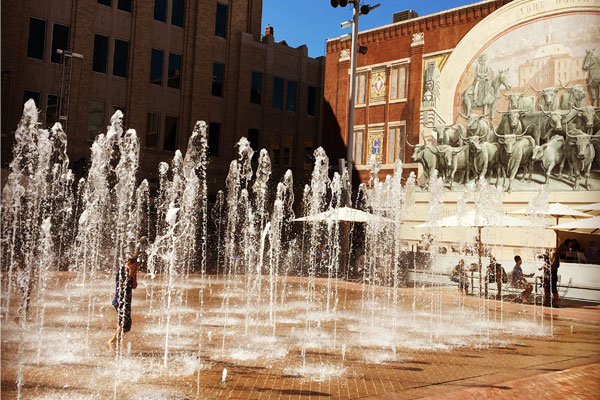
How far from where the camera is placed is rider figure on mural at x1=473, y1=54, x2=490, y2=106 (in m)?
23.4

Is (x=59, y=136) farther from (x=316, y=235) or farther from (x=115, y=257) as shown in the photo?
(x=316, y=235)

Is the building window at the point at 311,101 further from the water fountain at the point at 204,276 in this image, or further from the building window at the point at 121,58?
the building window at the point at 121,58

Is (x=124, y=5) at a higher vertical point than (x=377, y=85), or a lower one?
higher

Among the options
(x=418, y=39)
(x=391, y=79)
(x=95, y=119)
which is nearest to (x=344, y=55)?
(x=391, y=79)

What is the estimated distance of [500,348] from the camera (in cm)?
845

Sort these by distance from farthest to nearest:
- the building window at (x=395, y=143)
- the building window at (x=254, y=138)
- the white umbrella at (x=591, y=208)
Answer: the building window at (x=254, y=138)
the building window at (x=395, y=143)
the white umbrella at (x=591, y=208)

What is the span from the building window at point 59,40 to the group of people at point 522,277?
63.4 ft

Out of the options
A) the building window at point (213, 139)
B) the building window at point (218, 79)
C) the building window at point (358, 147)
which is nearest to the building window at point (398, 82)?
the building window at point (358, 147)

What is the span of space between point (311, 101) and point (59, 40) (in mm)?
14937

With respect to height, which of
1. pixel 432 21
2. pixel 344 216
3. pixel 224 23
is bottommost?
pixel 344 216

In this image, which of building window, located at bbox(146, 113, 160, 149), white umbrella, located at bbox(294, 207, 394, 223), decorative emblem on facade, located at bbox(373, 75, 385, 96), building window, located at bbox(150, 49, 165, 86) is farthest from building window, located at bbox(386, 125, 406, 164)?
building window, located at bbox(150, 49, 165, 86)

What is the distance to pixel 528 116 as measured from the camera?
22.0 metres

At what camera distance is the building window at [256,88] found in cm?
3086

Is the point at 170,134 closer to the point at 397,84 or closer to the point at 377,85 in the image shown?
the point at 377,85
